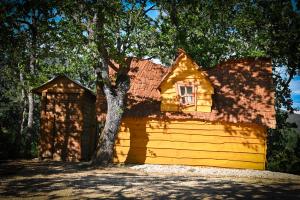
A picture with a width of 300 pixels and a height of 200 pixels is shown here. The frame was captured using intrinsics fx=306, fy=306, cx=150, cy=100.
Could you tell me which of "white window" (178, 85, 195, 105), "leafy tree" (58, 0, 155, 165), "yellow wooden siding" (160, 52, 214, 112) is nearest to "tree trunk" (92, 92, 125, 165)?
"leafy tree" (58, 0, 155, 165)

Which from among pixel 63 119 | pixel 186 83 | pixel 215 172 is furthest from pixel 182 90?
pixel 63 119

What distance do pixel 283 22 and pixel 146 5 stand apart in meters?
12.0

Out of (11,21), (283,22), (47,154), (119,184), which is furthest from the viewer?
(283,22)

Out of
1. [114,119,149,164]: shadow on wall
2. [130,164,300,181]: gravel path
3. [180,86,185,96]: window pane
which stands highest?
[180,86,185,96]: window pane

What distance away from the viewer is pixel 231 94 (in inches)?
705

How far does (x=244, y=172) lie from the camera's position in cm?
1479

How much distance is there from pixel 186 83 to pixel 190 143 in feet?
11.4

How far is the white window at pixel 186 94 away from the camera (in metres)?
17.6

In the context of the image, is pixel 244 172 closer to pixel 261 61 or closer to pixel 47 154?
pixel 261 61

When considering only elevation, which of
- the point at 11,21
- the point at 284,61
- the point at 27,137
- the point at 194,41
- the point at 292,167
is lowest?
the point at 292,167

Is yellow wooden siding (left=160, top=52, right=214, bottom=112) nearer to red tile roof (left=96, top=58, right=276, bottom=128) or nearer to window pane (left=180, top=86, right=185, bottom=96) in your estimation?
window pane (left=180, top=86, right=185, bottom=96)

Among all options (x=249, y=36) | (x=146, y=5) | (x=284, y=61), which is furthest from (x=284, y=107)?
(x=146, y=5)

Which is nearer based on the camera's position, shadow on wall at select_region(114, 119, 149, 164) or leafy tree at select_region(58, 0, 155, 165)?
leafy tree at select_region(58, 0, 155, 165)

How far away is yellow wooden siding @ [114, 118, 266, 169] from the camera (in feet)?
52.9
